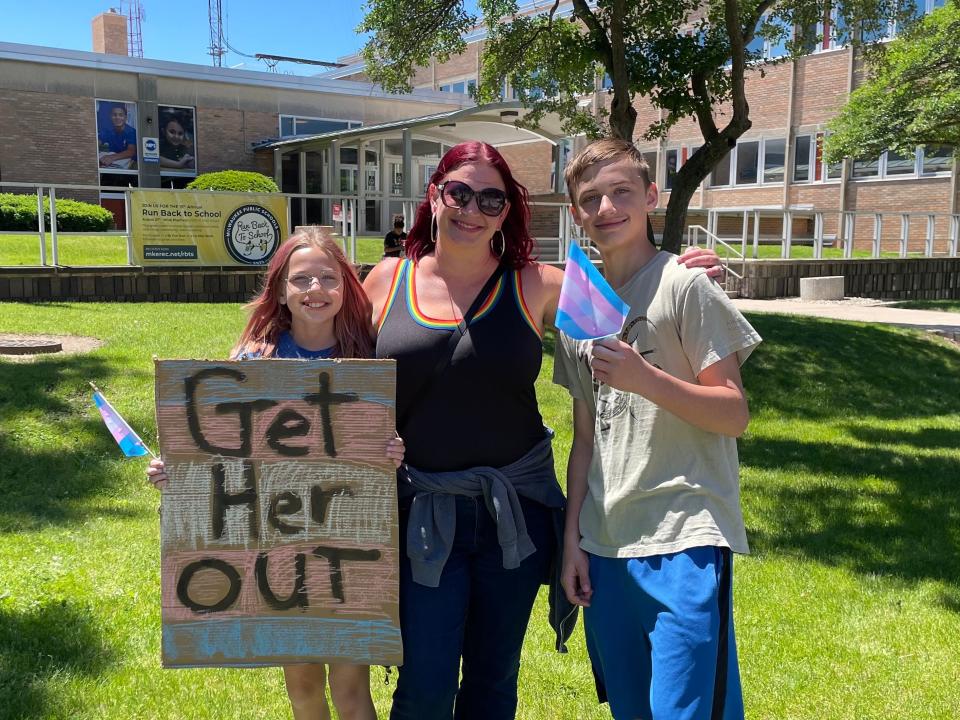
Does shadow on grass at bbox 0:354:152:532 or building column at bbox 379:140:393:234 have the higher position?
building column at bbox 379:140:393:234

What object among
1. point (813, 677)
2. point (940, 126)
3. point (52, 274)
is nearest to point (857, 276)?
point (940, 126)

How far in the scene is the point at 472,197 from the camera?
8.40 feet

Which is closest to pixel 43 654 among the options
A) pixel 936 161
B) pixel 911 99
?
pixel 911 99

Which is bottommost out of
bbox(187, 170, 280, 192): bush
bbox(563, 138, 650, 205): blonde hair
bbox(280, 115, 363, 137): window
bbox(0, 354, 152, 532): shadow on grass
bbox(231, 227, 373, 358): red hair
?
bbox(0, 354, 152, 532): shadow on grass

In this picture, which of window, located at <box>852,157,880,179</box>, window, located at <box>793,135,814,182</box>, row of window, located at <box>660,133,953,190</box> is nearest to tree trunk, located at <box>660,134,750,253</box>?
row of window, located at <box>660,133,953,190</box>

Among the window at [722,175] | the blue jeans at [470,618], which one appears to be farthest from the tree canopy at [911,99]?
the window at [722,175]

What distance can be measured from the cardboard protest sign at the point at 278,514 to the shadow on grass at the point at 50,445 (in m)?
3.09

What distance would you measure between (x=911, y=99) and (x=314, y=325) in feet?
56.4

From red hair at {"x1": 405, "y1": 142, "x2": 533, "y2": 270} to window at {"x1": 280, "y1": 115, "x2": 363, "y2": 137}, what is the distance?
94.0 feet

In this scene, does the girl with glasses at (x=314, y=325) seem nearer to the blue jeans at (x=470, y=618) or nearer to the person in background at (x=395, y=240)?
the blue jeans at (x=470, y=618)

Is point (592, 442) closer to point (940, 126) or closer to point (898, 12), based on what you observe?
point (898, 12)

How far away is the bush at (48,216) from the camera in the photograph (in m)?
16.9

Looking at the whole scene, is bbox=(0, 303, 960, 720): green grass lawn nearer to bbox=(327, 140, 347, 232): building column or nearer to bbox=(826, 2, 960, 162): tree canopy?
bbox=(826, 2, 960, 162): tree canopy

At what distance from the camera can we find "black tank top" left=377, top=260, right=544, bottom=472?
2.48 m
